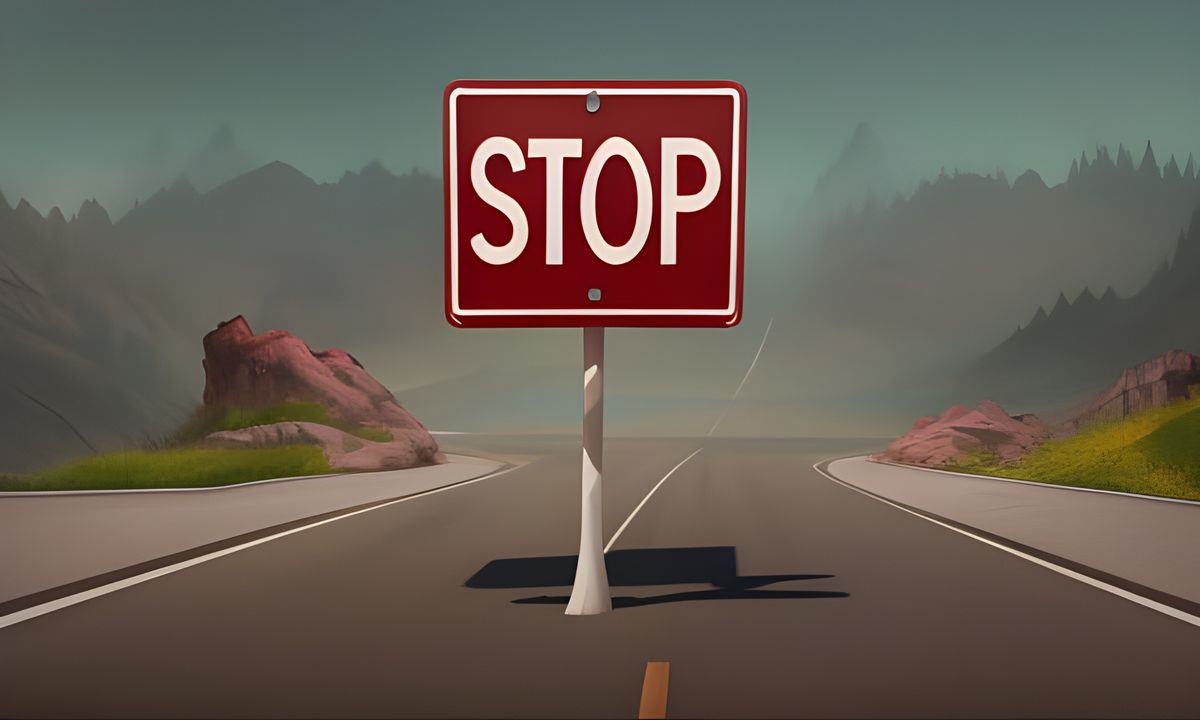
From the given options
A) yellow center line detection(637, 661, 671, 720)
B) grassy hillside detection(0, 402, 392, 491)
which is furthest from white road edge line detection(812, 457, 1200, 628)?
grassy hillside detection(0, 402, 392, 491)

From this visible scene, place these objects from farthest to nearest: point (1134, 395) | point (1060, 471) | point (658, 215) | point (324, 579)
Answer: point (1134, 395), point (1060, 471), point (324, 579), point (658, 215)

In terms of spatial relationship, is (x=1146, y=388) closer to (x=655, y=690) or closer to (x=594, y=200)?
(x=594, y=200)

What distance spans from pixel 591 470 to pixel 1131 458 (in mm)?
24217

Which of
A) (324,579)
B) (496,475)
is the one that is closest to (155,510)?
(324,579)

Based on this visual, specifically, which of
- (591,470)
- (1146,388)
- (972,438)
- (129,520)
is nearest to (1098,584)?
(591,470)

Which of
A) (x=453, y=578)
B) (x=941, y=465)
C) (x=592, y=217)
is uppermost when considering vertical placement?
(x=592, y=217)

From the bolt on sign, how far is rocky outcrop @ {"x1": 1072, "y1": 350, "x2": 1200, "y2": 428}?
33.3 m

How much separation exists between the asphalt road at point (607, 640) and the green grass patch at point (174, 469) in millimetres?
15450

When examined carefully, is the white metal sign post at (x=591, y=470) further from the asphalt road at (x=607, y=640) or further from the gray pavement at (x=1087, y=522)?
the gray pavement at (x=1087, y=522)

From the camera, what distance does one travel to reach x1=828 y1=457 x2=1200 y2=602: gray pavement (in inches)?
434

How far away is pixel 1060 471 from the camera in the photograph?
30.7 m

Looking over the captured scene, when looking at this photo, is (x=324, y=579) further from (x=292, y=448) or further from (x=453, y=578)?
(x=292, y=448)

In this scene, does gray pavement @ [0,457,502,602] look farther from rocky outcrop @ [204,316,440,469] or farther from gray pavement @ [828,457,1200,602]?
rocky outcrop @ [204,316,440,469]

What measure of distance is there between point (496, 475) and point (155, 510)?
1569 cm
